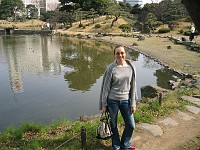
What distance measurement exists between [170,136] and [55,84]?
33.2 feet

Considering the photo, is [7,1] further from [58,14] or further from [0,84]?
[0,84]

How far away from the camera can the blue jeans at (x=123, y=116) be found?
5004 mm

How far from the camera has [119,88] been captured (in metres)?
4.94

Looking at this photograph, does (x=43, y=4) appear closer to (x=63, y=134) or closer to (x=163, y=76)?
(x=163, y=76)

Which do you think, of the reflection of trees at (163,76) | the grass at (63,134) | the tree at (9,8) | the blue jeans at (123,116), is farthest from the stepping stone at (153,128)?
the tree at (9,8)

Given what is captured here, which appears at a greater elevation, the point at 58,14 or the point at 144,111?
the point at 58,14

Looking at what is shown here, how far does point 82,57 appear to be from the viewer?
84.9 ft

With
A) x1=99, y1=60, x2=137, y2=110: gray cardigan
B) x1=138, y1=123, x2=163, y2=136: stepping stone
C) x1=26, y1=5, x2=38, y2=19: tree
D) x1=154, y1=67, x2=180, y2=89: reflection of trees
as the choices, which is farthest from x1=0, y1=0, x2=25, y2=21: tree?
x1=99, y1=60, x2=137, y2=110: gray cardigan

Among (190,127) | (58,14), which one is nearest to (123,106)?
(190,127)

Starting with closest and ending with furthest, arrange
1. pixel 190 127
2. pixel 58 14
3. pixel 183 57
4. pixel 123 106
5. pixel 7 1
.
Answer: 1. pixel 123 106
2. pixel 190 127
3. pixel 183 57
4. pixel 58 14
5. pixel 7 1

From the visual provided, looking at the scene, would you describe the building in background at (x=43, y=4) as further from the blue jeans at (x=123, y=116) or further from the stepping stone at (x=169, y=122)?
the blue jeans at (x=123, y=116)

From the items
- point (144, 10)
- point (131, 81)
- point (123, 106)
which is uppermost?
point (144, 10)

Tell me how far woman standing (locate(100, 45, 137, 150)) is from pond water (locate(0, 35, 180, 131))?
5232mm

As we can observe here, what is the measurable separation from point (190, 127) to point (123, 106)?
2740 mm
